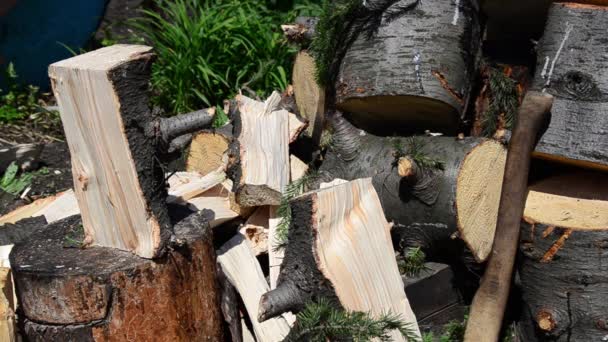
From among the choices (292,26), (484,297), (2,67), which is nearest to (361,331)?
(484,297)

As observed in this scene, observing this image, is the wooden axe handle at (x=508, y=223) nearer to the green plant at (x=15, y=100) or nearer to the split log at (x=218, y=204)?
the split log at (x=218, y=204)

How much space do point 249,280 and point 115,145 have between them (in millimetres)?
860

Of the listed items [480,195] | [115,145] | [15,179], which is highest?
[115,145]

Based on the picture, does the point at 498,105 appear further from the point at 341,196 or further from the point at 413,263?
the point at 341,196

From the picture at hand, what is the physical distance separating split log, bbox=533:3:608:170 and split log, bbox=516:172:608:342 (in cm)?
16

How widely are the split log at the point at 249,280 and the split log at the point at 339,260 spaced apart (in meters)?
0.27

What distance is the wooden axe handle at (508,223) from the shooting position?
3.15m

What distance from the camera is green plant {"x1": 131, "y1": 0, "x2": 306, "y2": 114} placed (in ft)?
16.6

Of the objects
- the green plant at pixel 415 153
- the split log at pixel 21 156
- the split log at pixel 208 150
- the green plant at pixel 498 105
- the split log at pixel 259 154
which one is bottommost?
the split log at pixel 21 156

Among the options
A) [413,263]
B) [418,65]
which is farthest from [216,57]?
[413,263]

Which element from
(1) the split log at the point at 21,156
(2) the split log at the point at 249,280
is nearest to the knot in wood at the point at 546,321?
(2) the split log at the point at 249,280

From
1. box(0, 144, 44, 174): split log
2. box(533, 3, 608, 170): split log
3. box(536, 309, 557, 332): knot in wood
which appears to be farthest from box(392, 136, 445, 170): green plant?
box(0, 144, 44, 174): split log

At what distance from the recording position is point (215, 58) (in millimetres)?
5176

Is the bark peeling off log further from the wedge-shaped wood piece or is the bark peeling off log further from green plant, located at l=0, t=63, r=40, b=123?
green plant, located at l=0, t=63, r=40, b=123
